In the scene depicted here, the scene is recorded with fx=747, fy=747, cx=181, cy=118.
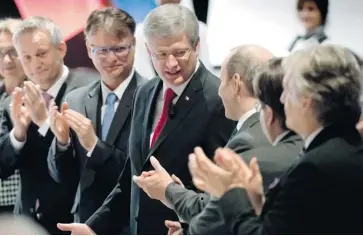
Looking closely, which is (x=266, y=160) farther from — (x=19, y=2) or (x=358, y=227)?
(x=19, y=2)

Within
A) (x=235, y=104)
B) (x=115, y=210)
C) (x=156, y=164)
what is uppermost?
(x=235, y=104)

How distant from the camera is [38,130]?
135 inches

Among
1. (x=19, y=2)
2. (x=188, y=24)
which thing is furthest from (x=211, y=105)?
(x=19, y=2)

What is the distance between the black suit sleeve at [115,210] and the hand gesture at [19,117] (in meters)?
0.73

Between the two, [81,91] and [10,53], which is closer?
[81,91]

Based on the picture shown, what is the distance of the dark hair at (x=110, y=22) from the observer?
10.1 feet

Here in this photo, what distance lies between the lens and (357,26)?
3441mm

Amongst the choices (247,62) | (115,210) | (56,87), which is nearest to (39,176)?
(56,87)

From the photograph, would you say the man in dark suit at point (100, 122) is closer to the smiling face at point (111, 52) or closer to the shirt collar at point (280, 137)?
the smiling face at point (111, 52)

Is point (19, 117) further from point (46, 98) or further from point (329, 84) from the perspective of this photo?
point (329, 84)

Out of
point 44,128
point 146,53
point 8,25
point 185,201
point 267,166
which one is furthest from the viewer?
point 8,25

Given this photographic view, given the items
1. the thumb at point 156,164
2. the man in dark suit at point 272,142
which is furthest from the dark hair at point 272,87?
the thumb at point 156,164

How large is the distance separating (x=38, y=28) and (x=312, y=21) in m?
1.27

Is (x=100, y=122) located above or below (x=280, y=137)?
below
